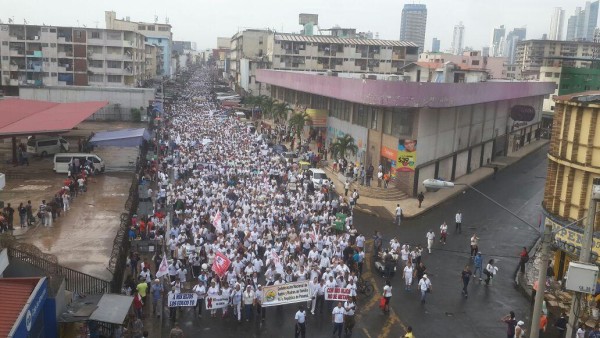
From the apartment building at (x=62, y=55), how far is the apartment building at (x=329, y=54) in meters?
21.5

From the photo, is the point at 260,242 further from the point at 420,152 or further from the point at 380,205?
the point at 420,152

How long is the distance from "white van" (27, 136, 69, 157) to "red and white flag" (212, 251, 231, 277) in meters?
28.0

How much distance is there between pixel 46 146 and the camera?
4100 centimetres

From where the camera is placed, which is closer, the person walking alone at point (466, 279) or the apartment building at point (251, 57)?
the person walking alone at point (466, 279)

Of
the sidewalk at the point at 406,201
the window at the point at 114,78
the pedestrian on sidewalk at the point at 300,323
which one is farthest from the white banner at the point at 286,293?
the window at the point at 114,78

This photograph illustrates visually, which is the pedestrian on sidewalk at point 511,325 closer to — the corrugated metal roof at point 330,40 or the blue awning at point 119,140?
the blue awning at point 119,140

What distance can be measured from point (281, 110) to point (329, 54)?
23.2 m

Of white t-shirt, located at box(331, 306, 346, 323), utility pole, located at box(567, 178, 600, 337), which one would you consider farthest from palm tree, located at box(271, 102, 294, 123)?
utility pole, located at box(567, 178, 600, 337)

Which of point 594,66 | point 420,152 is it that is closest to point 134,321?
point 420,152

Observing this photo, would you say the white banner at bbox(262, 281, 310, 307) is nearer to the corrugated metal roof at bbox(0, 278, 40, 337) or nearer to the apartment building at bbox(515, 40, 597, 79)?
the corrugated metal roof at bbox(0, 278, 40, 337)

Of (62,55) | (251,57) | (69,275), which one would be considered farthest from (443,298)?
(251,57)

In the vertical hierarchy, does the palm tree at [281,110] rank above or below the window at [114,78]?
below

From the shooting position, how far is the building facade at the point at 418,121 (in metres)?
34.0

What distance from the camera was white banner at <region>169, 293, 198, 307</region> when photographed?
1652 centimetres
